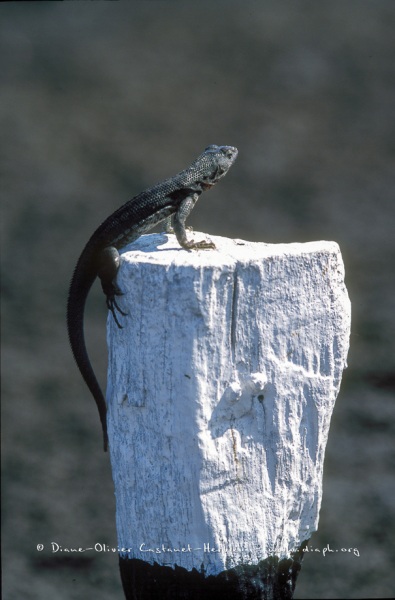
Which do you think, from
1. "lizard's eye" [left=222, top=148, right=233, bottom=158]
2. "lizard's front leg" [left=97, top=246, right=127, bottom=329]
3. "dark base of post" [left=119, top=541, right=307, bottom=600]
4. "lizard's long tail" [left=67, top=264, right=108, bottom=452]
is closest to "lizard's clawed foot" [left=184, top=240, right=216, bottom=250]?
"lizard's front leg" [left=97, top=246, right=127, bottom=329]

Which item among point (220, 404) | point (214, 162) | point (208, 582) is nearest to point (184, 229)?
point (214, 162)

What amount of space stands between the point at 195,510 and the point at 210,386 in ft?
0.95

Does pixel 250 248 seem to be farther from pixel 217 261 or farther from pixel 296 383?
pixel 296 383

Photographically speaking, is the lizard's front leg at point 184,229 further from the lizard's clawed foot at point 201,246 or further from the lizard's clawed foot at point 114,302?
the lizard's clawed foot at point 114,302

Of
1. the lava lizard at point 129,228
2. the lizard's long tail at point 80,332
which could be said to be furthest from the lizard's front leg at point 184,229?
the lizard's long tail at point 80,332

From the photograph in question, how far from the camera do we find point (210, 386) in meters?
1.97

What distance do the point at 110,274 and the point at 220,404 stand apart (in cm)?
41

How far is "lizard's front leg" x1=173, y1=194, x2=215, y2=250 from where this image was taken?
209 cm

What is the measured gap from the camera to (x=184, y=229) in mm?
2180

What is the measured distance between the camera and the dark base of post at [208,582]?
6.72ft

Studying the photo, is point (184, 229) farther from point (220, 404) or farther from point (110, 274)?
point (220, 404)

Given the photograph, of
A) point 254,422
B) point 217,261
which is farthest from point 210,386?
point 217,261

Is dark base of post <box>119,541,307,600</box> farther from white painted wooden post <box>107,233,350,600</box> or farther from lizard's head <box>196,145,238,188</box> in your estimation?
lizard's head <box>196,145,238,188</box>

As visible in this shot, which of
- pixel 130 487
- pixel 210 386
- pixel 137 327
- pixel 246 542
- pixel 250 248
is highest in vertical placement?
pixel 250 248
